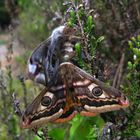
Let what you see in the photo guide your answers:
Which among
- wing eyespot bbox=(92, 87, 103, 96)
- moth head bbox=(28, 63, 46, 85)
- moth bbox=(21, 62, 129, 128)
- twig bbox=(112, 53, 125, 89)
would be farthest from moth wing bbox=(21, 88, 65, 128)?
twig bbox=(112, 53, 125, 89)

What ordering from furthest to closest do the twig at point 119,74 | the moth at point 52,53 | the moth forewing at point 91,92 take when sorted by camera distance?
the twig at point 119,74 < the moth at point 52,53 < the moth forewing at point 91,92

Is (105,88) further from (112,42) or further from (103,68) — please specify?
(112,42)

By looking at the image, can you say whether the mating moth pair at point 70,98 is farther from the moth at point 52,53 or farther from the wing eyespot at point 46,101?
the moth at point 52,53

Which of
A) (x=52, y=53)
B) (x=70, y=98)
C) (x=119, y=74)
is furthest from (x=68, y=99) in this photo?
(x=119, y=74)

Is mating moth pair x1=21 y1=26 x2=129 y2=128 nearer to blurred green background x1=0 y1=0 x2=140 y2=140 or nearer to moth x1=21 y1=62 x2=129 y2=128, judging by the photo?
moth x1=21 y1=62 x2=129 y2=128

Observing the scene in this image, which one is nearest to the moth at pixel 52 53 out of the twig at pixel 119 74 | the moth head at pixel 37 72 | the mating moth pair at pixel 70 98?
the moth head at pixel 37 72

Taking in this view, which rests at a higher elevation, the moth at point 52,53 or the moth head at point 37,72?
the moth at point 52,53
